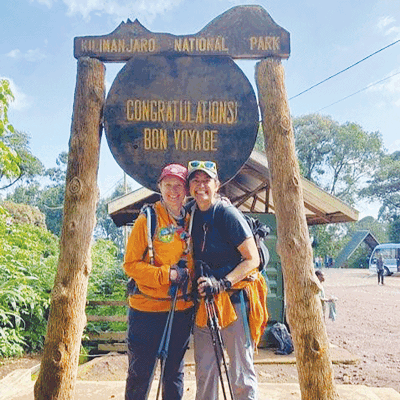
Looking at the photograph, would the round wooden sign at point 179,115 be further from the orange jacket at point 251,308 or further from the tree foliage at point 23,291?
the tree foliage at point 23,291

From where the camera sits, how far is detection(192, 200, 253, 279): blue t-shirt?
258cm

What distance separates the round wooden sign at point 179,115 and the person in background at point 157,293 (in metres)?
0.55

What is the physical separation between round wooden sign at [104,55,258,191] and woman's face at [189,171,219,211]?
1.73 ft

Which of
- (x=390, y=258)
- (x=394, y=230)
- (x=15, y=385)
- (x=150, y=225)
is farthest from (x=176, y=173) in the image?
(x=394, y=230)

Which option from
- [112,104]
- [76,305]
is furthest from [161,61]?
[76,305]

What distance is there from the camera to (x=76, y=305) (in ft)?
9.69

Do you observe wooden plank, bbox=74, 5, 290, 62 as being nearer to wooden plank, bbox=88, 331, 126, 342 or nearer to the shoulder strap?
the shoulder strap

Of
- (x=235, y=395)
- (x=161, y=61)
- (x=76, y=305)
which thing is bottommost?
(x=235, y=395)

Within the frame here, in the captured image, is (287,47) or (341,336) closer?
(287,47)

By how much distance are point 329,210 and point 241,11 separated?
223 inches

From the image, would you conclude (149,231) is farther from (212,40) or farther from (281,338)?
(281,338)

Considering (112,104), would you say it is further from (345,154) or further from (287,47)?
(345,154)

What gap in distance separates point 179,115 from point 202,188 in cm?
81

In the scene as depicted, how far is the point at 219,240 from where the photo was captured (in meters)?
2.62
